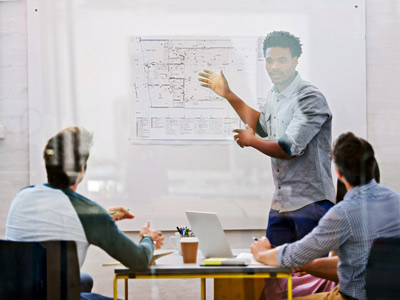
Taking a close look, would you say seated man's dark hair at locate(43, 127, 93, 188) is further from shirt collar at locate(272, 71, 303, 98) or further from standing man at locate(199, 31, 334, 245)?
shirt collar at locate(272, 71, 303, 98)

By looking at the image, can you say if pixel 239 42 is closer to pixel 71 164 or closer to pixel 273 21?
pixel 273 21

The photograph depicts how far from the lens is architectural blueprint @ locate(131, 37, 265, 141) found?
3172mm

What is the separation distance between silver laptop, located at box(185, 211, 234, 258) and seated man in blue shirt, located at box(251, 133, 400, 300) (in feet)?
0.60

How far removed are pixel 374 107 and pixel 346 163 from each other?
0.55 meters

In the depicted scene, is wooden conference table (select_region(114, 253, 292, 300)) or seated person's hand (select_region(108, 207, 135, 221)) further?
seated person's hand (select_region(108, 207, 135, 221))

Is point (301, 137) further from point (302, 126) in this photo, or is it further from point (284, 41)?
point (284, 41)

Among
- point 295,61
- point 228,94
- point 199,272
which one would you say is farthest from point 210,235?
point 295,61

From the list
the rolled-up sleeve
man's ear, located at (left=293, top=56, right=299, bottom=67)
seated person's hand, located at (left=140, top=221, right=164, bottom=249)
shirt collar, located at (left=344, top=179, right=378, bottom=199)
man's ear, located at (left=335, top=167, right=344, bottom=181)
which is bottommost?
seated person's hand, located at (left=140, top=221, right=164, bottom=249)

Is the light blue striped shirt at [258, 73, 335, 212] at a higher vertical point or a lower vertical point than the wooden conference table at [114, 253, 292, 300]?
higher

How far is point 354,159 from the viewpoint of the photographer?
2.85 metres

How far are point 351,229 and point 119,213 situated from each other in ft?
3.79

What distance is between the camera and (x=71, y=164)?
9.80ft

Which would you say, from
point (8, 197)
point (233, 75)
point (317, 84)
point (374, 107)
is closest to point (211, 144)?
point (233, 75)

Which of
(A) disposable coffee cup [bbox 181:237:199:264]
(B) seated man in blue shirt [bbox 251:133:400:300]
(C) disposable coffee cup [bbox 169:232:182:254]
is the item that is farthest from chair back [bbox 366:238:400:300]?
(C) disposable coffee cup [bbox 169:232:182:254]
